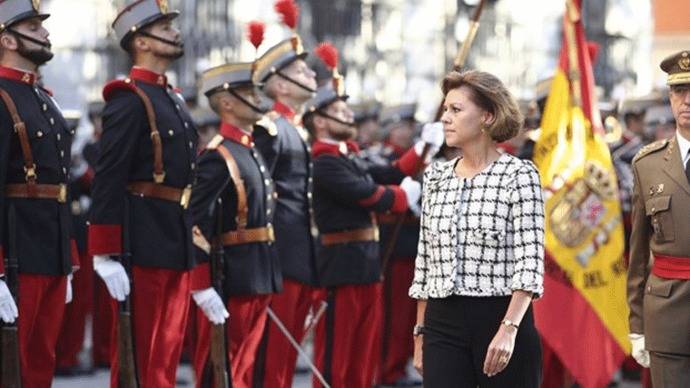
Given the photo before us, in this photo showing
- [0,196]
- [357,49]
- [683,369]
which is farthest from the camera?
[357,49]

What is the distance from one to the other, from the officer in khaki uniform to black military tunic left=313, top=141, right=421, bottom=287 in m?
3.13

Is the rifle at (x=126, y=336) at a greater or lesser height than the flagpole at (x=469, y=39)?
lesser

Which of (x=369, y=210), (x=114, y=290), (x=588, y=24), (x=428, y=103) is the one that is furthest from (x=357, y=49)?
(x=114, y=290)

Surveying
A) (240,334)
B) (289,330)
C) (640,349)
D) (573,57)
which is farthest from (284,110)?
(640,349)

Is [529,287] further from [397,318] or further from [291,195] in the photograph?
[397,318]

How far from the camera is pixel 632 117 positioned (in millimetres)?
14758

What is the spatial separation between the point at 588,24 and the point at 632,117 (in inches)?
813

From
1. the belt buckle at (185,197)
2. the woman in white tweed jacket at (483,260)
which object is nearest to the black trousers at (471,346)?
the woman in white tweed jacket at (483,260)

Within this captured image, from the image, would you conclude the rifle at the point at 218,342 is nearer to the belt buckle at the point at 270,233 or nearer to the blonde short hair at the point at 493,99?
the belt buckle at the point at 270,233

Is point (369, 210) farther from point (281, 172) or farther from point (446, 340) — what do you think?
point (446, 340)

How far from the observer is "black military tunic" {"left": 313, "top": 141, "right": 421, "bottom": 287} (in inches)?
413

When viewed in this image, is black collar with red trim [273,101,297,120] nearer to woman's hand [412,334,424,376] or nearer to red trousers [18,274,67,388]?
red trousers [18,274,67,388]

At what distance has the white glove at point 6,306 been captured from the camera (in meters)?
7.49

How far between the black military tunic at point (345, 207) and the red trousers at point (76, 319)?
9.64 ft
